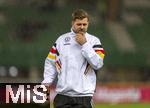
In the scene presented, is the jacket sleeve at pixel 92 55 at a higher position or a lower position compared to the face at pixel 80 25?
lower

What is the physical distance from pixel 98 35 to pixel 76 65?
26.7 m

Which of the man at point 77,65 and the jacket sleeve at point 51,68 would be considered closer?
the man at point 77,65

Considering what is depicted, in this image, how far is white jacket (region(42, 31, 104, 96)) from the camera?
772 centimetres

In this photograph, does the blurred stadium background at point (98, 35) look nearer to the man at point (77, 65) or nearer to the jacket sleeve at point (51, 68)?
the jacket sleeve at point (51, 68)

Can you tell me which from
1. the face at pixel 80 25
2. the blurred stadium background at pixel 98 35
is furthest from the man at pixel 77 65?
the blurred stadium background at pixel 98 35

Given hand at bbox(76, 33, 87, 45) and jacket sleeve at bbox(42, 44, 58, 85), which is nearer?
hand at bbox(76, 33, 87, 45)

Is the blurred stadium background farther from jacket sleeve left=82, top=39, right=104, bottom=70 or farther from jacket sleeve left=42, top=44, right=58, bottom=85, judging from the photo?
jacket sleeve left=82, top=39, right=104, bottom=70

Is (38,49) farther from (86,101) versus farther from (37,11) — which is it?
(86,101)

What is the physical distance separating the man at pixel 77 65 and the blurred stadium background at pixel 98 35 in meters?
17.9

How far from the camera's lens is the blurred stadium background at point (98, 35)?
2970 centimetres

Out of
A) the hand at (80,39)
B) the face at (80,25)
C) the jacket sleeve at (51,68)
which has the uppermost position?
the face at (80,25)

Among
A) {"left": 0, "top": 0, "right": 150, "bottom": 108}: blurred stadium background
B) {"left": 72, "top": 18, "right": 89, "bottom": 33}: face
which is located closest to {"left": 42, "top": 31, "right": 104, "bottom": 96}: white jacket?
{"left": 72, "top": 18, "right": 89, "bottom": 33}: face

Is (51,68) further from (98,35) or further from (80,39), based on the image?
(98,35)

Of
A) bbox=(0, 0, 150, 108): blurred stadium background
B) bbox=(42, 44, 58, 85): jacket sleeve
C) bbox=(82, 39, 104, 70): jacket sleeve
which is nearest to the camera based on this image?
bbox=(82, 39, 104, 70): jacket sleeve
